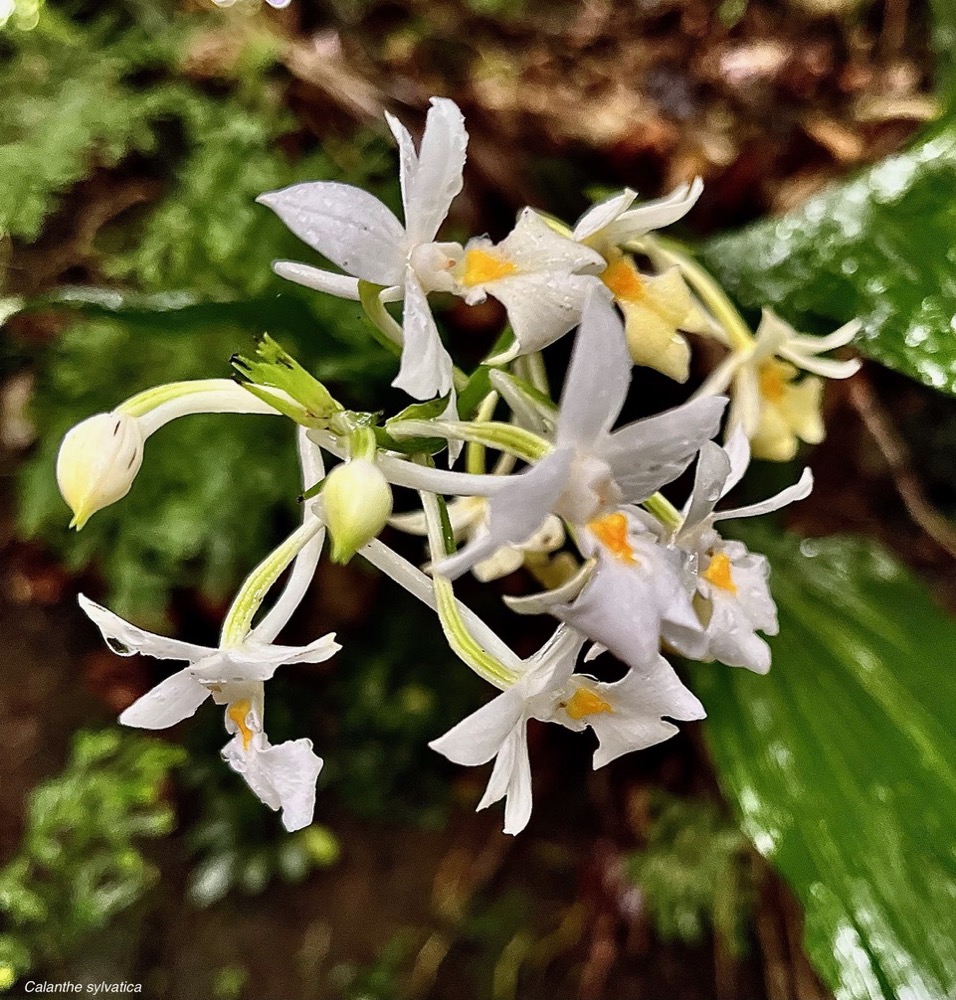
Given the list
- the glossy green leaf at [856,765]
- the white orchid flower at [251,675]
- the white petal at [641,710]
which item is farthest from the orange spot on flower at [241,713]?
the glossy green leaf at [856,765]

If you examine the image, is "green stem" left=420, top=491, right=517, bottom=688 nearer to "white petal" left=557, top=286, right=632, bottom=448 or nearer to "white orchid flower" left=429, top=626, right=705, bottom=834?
"white orchid flower" left=429, top=626, right=705, bottom=834

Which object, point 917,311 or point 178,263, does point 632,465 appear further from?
point 178,263

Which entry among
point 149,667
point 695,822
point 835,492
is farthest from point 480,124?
point 695,822

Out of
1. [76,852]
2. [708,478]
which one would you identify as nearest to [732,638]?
[708,478]

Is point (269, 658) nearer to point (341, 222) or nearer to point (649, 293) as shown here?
point (341, 222)

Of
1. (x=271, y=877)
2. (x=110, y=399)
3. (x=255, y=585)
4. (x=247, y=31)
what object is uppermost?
(x=247, y=31)

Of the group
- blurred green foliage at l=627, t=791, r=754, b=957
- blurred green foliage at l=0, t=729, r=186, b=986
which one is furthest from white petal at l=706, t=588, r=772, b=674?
blurred green foliage at l=0, t=729, r=186, b=986

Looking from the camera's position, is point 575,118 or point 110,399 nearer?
point 110,399
